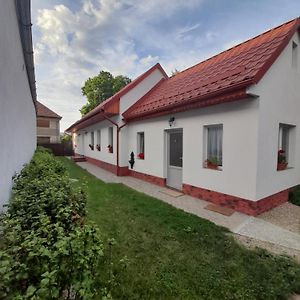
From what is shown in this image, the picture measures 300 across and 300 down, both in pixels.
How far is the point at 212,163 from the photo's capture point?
6.45 meters

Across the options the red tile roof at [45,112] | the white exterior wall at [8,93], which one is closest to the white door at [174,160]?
the white exterior wall at [8,93]

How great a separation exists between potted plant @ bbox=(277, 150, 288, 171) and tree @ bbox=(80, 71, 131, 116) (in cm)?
3187

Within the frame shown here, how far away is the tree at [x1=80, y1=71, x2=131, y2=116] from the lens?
35.6 meters

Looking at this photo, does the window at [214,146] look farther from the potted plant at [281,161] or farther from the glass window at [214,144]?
the potted plant at [281,161]

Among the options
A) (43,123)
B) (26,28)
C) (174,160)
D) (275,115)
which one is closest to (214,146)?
(275,115)

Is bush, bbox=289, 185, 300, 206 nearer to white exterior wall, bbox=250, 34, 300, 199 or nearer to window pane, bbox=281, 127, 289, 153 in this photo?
white exterior wall, bbox=250, 34, 300, 199

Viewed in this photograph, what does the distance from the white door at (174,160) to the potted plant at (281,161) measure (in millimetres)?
3165

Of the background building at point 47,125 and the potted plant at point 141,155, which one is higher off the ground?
the background building at point 47,125

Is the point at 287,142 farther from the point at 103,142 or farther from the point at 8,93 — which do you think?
the point at 103,142

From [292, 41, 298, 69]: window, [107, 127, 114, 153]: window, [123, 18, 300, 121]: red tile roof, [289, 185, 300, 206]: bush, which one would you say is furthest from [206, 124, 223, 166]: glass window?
[107, 127, 114, 153]: window

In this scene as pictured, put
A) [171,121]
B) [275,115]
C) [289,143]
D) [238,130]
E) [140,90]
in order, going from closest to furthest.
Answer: [238,130] < [275,115] < [289,143] < [171,121] < [140,90]

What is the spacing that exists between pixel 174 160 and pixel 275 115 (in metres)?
3.73

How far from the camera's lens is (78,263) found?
1.31 metres

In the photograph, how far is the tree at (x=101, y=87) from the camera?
35.6 meters
